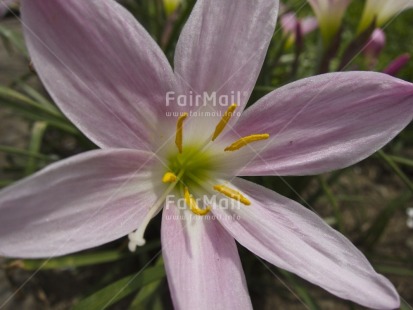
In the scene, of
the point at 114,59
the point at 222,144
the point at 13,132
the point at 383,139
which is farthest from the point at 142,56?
the point at 13,132

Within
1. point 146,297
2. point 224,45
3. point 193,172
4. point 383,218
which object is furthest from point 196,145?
point 383,218

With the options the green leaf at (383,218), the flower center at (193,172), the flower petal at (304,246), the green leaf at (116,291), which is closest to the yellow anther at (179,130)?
the flower center at (193,172)

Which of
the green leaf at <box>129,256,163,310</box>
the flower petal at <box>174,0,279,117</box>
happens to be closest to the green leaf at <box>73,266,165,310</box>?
the green leaf at <box>129,256,163,310</box>

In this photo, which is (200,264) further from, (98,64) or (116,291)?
(98,64)

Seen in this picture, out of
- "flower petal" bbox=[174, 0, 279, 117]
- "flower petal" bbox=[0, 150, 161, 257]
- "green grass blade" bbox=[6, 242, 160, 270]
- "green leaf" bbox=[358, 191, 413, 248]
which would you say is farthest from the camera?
"green leaf" bbox=[358, 191, 413, 248]

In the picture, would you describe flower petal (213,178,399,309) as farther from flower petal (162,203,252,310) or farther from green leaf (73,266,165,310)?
green leaf (73,266,165,310)

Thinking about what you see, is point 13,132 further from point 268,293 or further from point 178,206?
point 178,206
